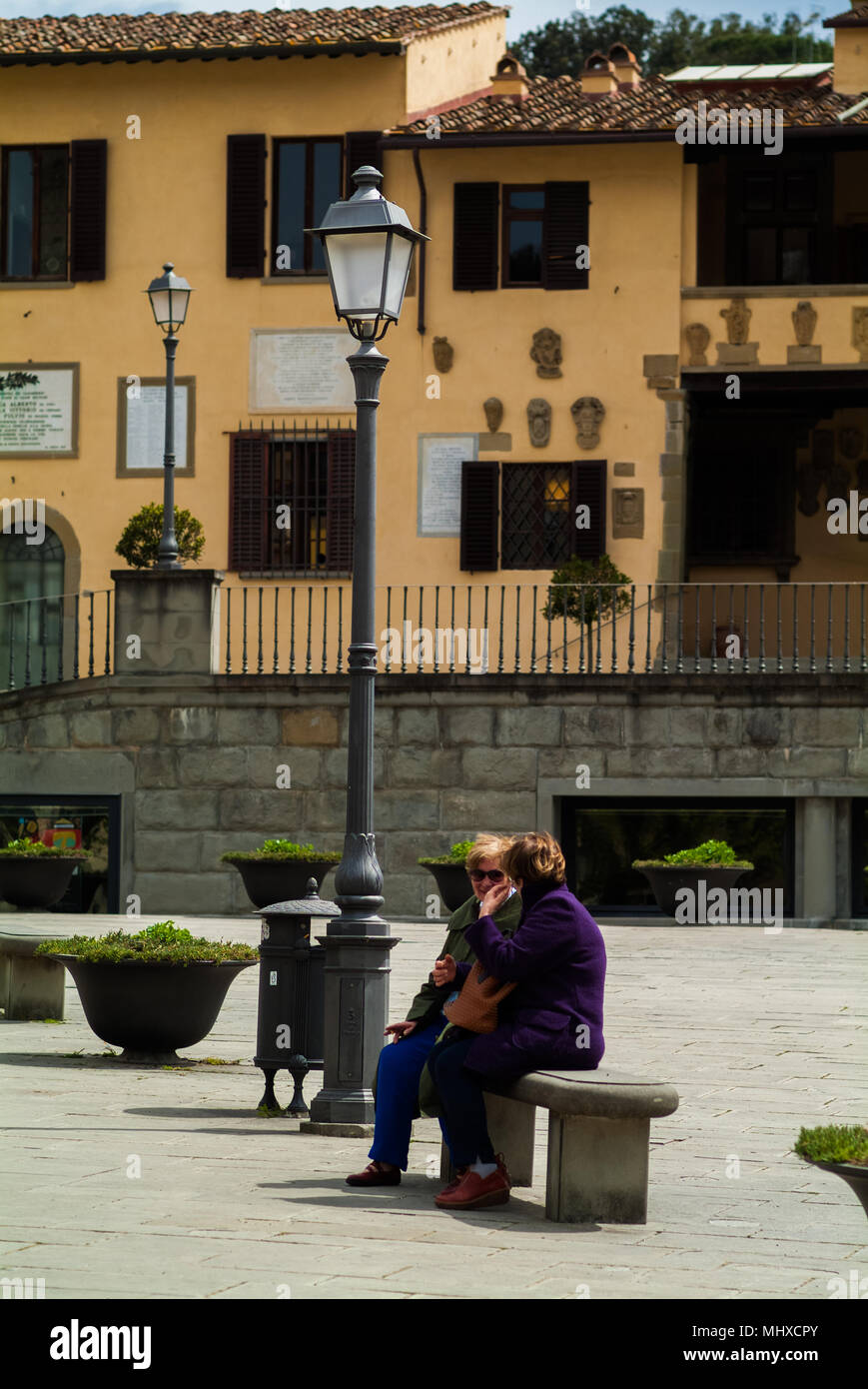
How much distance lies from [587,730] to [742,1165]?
13.0 m

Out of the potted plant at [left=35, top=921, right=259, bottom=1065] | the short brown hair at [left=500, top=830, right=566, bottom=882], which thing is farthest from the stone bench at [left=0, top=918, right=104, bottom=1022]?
the short brown hair at [left=500, top=830, right=566, bottom=882]

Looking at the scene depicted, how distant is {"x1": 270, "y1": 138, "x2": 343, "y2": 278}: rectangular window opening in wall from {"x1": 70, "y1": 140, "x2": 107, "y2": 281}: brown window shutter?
2188mm

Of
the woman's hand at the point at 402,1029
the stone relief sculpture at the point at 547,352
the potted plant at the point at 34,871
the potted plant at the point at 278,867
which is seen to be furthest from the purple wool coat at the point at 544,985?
the stone relief sculpture at the point at 547,352

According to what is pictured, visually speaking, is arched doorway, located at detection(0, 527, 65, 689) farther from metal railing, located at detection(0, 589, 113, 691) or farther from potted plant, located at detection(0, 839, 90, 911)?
potted plant, located at detection(0, 839, 90, 911)

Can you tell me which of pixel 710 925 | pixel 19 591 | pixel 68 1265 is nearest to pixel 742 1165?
pixel 68 1265

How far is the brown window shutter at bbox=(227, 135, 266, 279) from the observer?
2648cm

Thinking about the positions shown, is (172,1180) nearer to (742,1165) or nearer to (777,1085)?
(742,1165)

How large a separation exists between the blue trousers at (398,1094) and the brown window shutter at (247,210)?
19.6m

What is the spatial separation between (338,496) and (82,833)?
5.95m

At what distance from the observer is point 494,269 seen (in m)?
26.0

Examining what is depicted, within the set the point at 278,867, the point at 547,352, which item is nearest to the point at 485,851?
the point at 278,867

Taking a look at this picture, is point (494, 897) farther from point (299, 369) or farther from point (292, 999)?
point (299, 369)

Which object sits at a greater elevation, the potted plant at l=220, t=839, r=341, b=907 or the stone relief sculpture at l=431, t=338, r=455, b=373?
the stone relief sculpture at l=431, t=338, r=455, b=373

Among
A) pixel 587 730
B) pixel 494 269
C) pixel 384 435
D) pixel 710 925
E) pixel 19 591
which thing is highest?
pixel 494 269
